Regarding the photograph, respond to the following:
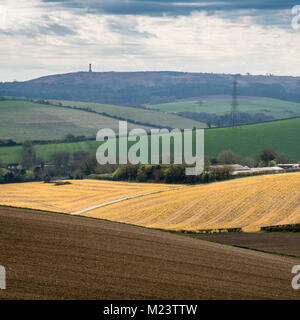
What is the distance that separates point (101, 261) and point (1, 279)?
4895mm

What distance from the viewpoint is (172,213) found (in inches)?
2477

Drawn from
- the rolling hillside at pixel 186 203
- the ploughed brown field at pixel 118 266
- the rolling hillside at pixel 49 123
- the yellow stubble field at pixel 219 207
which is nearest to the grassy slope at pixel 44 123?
the rolling hillside at pixel 49 123

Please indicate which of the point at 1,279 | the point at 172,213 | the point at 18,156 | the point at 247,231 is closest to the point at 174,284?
the point at 1,279

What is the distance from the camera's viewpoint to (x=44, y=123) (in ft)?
584

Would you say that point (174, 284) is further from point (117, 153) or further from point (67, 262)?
point (117, 153)

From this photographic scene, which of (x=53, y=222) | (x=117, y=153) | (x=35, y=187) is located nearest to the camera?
(x=53, y=222)

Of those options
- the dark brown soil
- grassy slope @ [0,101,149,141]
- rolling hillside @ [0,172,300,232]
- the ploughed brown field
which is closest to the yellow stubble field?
rolling hillside @ [0,172,300,232]

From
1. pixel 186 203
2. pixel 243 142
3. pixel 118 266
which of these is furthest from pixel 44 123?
pixel 118 266

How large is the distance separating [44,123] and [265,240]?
466ft

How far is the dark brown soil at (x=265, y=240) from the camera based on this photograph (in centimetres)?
3847

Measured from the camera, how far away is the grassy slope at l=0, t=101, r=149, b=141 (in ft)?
532

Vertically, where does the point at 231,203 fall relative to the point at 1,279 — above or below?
below

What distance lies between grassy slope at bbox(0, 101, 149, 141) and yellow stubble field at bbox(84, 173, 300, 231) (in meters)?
87.5

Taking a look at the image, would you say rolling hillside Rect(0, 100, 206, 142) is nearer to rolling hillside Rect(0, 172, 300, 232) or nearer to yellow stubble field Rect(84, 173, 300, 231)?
rolling hillside Rect(0, 172, 300, 232)
